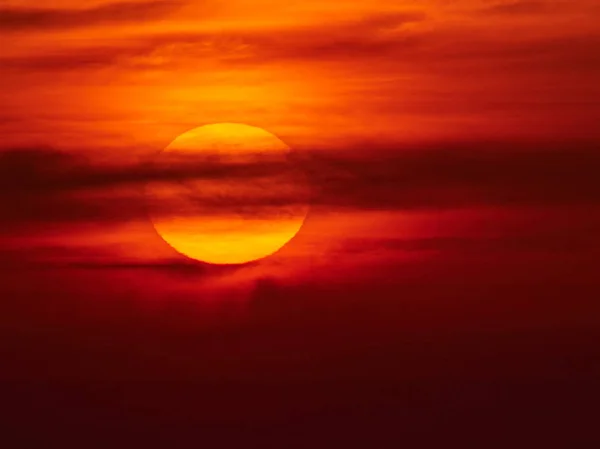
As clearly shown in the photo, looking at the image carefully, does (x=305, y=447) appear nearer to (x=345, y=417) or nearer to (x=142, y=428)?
(x=345, y=417)

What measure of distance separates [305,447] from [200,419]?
2.05 metres

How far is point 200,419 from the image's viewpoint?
84.6 feet

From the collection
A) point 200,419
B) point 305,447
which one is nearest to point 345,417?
point 305,447

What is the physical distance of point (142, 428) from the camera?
24.8m

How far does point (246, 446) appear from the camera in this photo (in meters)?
25.4

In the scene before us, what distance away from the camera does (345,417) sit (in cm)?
2578

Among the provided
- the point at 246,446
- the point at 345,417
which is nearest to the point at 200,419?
the point at 246,446

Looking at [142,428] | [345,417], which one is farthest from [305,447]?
[142,428]

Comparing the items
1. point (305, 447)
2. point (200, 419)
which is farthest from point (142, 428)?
point (305, 447)

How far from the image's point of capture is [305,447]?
25.5 metres

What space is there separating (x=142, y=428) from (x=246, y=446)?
198cm

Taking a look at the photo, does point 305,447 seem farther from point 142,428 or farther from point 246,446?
point 142,428

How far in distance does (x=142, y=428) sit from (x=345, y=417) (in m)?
3.82

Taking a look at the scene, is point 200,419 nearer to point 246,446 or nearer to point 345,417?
point 246,446
